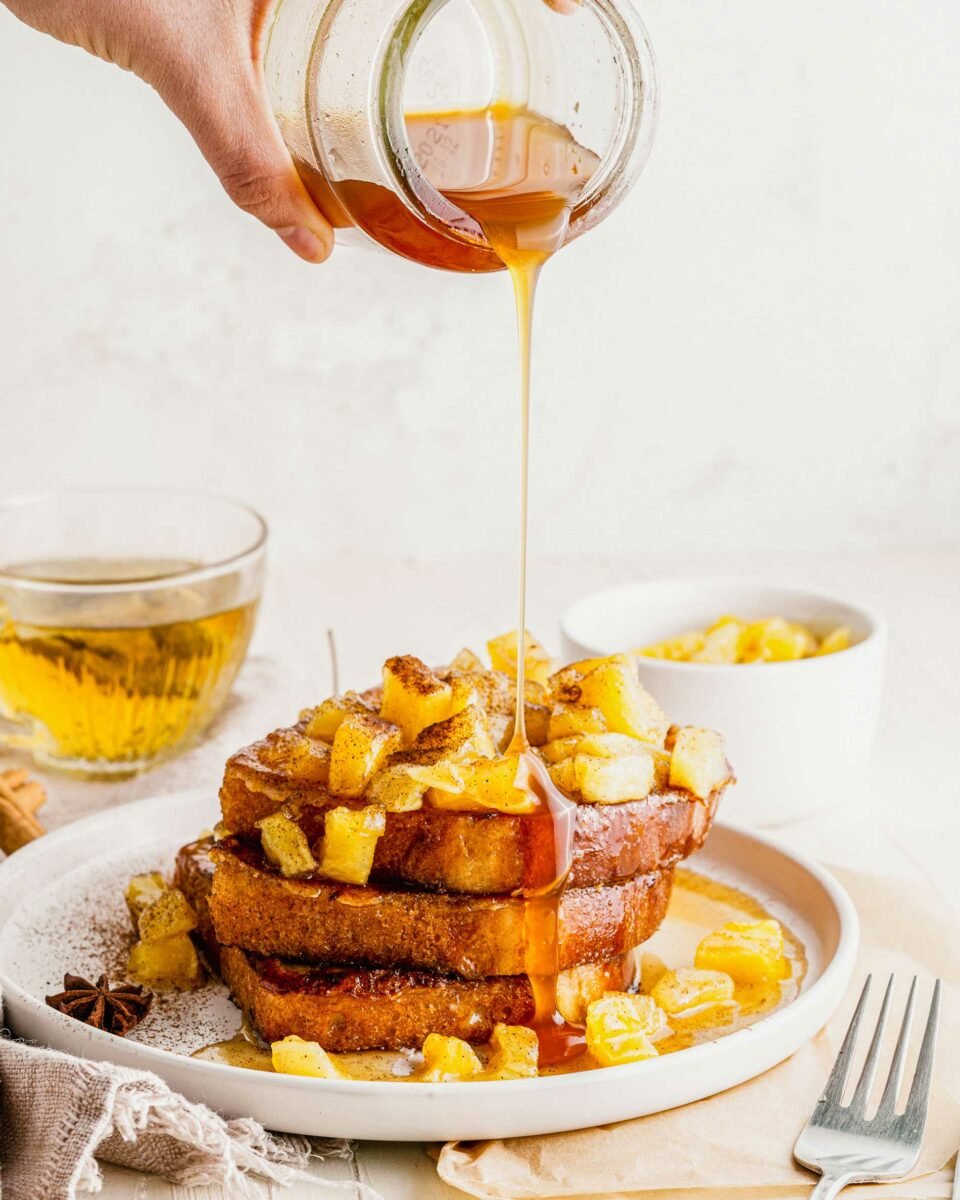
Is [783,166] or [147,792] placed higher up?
[783,166]

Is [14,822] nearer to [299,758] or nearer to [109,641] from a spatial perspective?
[109,641]

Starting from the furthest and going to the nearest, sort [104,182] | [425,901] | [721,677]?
1. [104,182]
2. [721,677]
3. [425,901]

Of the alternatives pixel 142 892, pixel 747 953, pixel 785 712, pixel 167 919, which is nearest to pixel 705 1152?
pixel 747 953

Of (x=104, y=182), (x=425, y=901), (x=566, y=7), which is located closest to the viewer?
(x=425, y=901)

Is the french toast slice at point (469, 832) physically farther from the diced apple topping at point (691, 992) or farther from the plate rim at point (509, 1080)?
the plate rim at point (509, 1080)

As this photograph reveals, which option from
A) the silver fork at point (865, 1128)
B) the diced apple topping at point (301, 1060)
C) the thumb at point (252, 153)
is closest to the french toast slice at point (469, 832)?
the diced apple topping at point (301, 1060)

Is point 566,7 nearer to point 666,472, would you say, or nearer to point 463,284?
point 463,284

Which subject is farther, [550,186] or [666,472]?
[666,472]

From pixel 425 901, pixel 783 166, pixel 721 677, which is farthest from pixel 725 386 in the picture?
pixel 425 901
